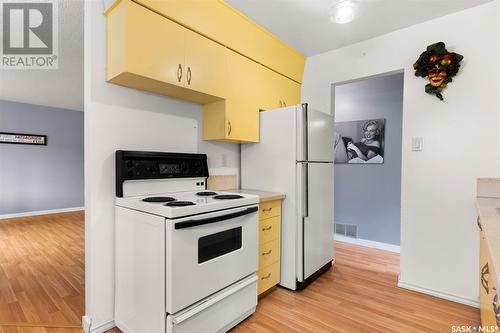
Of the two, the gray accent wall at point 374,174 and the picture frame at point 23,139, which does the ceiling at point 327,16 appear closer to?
the gray accent wall at point 374,174

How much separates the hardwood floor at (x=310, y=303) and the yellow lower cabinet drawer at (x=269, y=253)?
11.8 inches

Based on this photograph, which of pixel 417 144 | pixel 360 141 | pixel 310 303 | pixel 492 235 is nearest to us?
pixel 492 235

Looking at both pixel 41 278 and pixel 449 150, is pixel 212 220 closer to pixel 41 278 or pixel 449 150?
pixel 449 150

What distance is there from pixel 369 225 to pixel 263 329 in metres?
2.63

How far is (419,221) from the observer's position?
241cm

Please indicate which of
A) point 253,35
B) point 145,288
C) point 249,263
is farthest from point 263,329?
point 253,35

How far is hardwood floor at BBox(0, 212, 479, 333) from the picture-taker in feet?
6.06

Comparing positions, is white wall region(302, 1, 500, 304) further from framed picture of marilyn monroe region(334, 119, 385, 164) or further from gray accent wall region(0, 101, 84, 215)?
gray accent wall region(0, 101, 84, 215)

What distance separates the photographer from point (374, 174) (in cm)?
382

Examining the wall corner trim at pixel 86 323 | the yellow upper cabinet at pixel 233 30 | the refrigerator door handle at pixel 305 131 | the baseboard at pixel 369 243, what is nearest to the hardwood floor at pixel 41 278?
the wall corner trim at pixel 86 323

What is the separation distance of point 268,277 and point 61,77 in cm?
424

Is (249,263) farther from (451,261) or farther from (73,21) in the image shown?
(73,21)

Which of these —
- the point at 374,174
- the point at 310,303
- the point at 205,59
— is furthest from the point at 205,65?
the point at 374,174

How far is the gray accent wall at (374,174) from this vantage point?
11.9 feet
